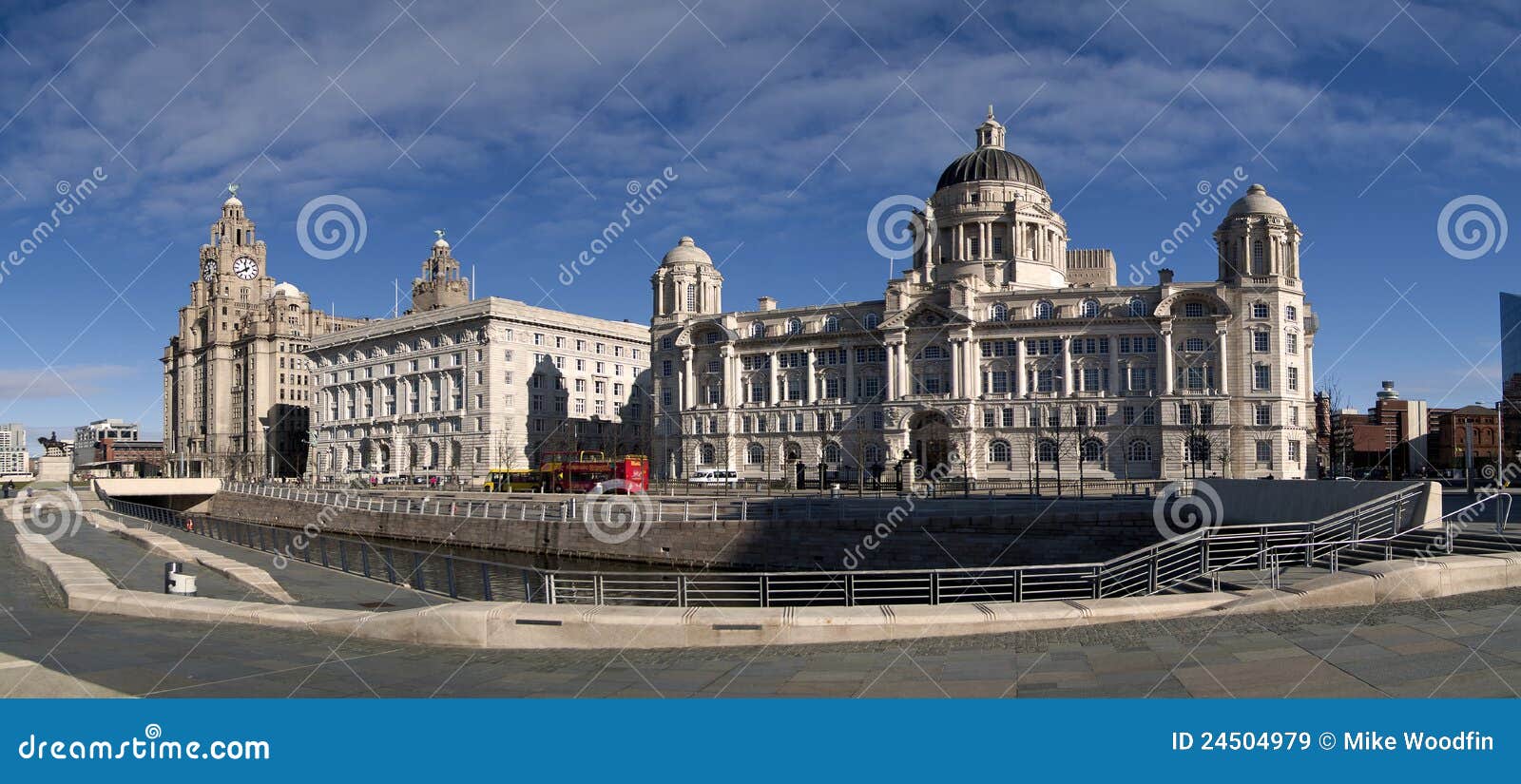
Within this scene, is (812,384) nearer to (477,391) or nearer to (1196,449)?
(1196,449)

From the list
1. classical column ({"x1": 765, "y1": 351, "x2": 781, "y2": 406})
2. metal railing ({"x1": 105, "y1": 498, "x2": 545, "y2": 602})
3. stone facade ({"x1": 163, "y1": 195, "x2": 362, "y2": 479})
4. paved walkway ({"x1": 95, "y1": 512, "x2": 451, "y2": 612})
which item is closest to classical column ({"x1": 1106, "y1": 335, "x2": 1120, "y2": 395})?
classical column ({"x1": 765, "y1": 351, "x2": 781, "y2": 406})

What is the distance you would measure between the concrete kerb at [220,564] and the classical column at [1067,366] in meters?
66.8

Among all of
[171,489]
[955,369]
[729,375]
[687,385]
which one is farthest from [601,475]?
[171,489]

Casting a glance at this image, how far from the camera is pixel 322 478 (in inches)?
4899

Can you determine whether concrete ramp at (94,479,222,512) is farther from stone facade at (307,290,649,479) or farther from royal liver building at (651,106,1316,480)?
royal liver building at (651,106,1316,480)

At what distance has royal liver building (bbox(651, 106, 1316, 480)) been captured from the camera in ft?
260

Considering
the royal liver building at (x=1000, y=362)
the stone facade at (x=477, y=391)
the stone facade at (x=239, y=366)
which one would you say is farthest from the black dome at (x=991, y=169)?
the stone facade at (x=239, y=366)

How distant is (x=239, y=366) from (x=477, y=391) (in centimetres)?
8707

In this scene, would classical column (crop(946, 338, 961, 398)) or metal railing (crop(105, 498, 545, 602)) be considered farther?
classical column (crop(946, 338, 961, 398))

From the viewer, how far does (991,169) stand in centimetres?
10175

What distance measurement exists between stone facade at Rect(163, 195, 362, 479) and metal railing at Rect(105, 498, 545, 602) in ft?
359

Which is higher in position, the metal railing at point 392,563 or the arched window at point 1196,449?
the arched window at point 1196,449

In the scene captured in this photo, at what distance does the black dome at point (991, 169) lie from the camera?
334 ft

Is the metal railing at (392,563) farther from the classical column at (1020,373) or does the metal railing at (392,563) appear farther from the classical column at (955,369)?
the classical column at (1020,373)
